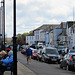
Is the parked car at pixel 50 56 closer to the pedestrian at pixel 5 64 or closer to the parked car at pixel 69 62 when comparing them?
the parked car at pixel 69 62

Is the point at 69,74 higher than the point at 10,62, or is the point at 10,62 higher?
the point at 10,62

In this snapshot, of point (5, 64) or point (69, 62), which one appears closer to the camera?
point (5, 64)

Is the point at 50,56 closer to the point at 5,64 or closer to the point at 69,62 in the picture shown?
the point at 69,62

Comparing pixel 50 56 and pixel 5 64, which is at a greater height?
pixel 5 64

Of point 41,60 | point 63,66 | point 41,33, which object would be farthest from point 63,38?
point 63,66

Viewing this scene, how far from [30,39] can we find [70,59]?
498ft

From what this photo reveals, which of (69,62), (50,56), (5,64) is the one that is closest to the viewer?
(5,64)

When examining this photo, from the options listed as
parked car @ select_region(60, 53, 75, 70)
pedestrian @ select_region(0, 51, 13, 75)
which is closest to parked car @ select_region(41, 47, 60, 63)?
parked car @ select_region(60, 53, 75, 70)

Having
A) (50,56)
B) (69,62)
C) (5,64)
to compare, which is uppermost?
(5,64)

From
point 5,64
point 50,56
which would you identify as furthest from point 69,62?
point 50,56

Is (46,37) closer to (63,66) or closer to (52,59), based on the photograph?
(52,59)

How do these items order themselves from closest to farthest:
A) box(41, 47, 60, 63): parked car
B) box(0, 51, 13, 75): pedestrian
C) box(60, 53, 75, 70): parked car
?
box(0, 51, 13, 75): pedestrian < box(60, 53, 75, 70): parked car < box(41, 47, 60, 63): parked car

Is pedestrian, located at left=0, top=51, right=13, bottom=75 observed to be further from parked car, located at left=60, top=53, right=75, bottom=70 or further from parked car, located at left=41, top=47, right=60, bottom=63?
parked car, located at left=41, top=47, right=60, bottom=63

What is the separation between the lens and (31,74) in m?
16.6
